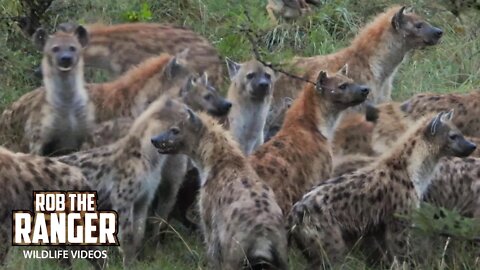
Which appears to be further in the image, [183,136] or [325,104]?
[325,104]

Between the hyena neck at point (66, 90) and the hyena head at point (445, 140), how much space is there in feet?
8.45

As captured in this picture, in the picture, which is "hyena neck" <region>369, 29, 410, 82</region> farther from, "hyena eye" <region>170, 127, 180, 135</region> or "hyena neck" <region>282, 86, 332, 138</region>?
"hyena eye" <region>170, 127, 180, 135</region>

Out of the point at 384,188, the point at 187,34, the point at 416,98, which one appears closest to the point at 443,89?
the point at 416,98

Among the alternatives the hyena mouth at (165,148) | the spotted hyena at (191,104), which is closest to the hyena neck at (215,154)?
the hyena mouth at (165,148)

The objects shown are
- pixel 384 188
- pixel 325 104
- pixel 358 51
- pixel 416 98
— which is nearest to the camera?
pixel 384 188

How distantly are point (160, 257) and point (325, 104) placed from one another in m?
1.70

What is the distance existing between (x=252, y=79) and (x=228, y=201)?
7.34 feet

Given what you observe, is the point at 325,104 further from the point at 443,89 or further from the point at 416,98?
the point at 443,89

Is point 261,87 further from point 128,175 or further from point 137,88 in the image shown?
point 128,175

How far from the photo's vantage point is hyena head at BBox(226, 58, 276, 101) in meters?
9.45

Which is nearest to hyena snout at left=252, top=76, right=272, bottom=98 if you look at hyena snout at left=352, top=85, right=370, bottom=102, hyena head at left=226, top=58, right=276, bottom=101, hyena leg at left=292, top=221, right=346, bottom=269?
hyena head at left=226, top=58, right=276, bottom=101

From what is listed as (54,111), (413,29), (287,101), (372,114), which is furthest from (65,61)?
(413,29)

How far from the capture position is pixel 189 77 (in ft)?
30.9

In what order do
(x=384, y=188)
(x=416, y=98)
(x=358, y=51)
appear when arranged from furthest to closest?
1. (x=358, y=51)
2. (x=416, y=98)
3. (x=384, y=188)
